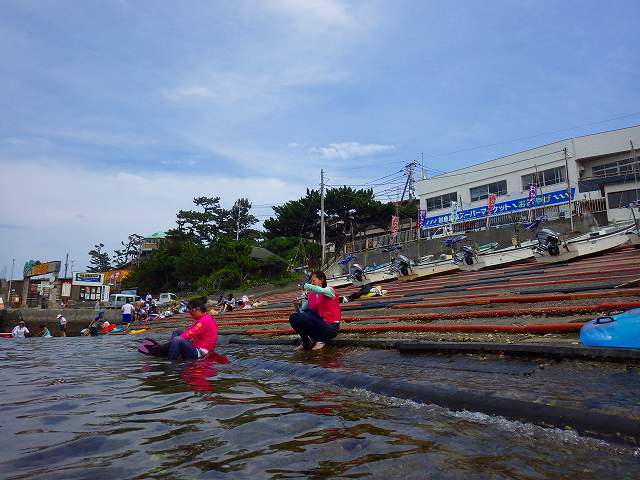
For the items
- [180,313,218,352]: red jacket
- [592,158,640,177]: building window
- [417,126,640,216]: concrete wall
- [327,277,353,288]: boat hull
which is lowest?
[180,313,218,352]: red jacket

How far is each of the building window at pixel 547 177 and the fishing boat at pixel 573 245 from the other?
55.0ft

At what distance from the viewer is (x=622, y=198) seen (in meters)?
27.3

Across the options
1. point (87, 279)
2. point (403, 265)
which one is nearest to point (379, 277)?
point (403, 265)

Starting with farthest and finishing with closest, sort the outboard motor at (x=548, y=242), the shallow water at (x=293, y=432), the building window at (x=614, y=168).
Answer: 1. the building window at (x=614, y=168)
2. the outboard motor at (x=548, y=242)
3. the shallow water at (x=293, y=432)

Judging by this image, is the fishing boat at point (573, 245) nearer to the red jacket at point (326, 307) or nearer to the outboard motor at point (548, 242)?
the outboard motor at point (548, 242)

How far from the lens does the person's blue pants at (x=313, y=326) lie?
7.12 m

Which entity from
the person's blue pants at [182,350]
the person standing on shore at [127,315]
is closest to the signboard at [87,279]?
the person standing on shore at [127,315]

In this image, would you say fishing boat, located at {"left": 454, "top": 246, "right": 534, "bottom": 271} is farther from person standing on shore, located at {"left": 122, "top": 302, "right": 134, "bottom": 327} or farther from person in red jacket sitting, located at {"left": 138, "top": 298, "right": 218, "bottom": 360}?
person standing on shore, located at {"left": 122, "top": 302, "right": 134, "bottom": 327}

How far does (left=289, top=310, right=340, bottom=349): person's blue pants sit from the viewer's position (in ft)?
23.4

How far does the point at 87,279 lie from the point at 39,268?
999 centimetres

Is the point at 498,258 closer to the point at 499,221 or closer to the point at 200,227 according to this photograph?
the point at 499,221

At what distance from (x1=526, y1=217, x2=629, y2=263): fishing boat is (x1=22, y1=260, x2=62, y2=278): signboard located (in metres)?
47.6

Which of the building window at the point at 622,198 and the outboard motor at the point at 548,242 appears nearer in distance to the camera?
the outboard motor at the point at 548,242

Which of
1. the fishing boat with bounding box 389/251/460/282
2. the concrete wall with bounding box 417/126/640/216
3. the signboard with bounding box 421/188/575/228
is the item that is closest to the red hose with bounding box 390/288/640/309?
the fishing boat with bounding box 389/251/460/282
